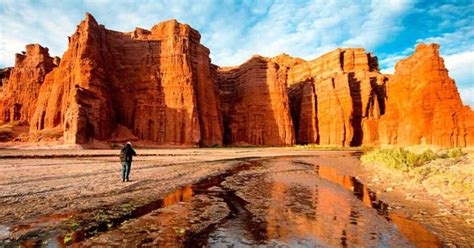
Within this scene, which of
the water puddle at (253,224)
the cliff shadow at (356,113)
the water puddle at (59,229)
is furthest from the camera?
the cliff shadow at (356,113)

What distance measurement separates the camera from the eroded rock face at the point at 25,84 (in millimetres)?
69188

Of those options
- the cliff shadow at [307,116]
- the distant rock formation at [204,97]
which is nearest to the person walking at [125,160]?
the distant rock formation at [204,97]

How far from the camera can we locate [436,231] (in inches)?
294

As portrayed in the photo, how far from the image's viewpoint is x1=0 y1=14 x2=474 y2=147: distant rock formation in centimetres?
5608

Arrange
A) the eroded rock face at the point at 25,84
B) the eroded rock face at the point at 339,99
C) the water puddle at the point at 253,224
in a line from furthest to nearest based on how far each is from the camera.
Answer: the eroded rock face at the point at 339,99 → the eroded rock face at the point at 25,84 → the water puddle at the point at 253,224

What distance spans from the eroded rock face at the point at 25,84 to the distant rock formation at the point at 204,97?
0.25 m

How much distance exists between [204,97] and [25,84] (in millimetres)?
43947

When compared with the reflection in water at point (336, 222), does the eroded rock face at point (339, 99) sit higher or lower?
higher

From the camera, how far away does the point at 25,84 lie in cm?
7181

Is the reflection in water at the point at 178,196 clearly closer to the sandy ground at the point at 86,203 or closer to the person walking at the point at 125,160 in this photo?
the sandy ground at the point at 86,203

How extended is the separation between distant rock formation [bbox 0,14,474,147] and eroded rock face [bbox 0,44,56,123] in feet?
0.83

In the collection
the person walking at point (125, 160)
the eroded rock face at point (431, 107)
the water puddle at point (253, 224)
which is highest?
the eroded rock face at point (431, 107)

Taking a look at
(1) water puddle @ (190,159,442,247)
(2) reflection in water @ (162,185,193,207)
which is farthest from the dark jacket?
(1) water puddle @ (190,159,442,247)

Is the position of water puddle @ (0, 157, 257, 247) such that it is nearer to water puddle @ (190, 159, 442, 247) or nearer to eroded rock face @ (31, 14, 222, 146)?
water puddle @ (190, 159, 442, 247)
